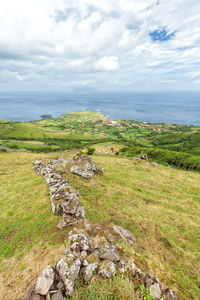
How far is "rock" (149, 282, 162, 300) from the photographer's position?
684 cm

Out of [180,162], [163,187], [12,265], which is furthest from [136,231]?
[180,162]

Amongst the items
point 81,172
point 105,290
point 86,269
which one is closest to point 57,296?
point 86,269

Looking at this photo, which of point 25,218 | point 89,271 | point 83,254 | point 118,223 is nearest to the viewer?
point 89,271

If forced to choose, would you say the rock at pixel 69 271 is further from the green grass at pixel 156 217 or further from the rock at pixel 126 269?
the green grass at pixel 156 217

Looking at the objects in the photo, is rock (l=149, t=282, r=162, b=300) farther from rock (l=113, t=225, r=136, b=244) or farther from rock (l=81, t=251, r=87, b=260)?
rock (l=113, t=225, r=136, b=244)

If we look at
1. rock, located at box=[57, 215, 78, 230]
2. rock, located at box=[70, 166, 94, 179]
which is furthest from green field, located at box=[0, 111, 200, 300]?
rock, located at box=[70, 166, 94, 179]

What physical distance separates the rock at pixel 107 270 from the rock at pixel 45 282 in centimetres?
267

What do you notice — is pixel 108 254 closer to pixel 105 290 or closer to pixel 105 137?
pixel 105 290

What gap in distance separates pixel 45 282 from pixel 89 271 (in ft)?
7.53

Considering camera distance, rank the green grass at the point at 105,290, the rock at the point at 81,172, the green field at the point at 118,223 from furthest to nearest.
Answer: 1. the rock at the point at 81,172
2. the green field at the point at 118,223
3. the green grass at the point at 105,290

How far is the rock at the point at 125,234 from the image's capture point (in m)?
12.3

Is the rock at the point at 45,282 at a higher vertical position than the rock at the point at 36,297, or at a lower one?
higher

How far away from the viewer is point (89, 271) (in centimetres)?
718

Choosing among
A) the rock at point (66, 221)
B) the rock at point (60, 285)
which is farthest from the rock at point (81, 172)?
the rock at point (60, 285)
